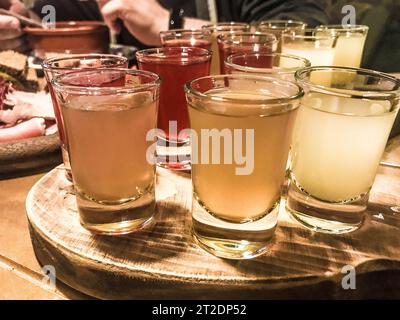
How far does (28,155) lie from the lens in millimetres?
957

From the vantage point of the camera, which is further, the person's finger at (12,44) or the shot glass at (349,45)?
the person's finger at (12,44)

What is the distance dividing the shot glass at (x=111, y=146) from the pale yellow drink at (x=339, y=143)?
26 centimetres

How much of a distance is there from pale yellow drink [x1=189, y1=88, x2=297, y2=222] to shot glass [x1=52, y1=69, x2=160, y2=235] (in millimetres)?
86

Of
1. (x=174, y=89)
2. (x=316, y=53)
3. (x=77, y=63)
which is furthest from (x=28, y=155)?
(x=316, y=53)

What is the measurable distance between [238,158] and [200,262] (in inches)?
6.5

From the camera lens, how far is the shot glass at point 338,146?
66 cm

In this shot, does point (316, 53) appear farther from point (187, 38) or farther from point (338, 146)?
point (338, 146)

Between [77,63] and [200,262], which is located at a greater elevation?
[77,63]

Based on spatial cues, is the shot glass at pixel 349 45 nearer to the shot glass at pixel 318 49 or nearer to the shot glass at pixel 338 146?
the shot glass at pixel 318 49

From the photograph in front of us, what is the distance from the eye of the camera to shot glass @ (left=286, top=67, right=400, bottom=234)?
662mm

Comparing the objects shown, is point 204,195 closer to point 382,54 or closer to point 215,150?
point 215,150

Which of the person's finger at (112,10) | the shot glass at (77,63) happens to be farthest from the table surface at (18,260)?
the person's finger at (112,10)

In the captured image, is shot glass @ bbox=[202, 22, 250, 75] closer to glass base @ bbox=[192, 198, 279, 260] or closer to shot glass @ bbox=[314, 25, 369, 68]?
shot glass @ bbox=[314, 25, 369, 68]
